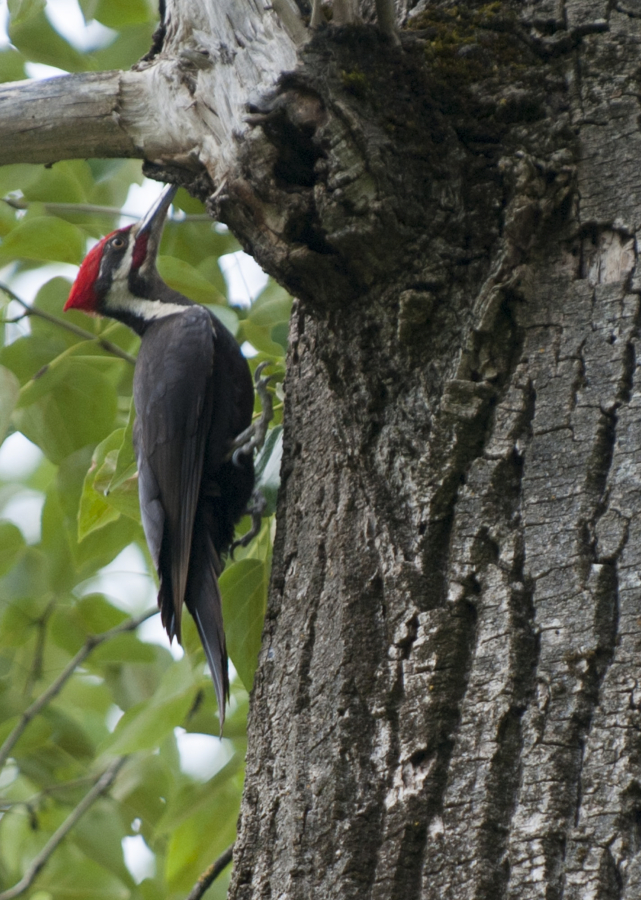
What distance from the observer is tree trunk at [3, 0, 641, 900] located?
3.51 feet

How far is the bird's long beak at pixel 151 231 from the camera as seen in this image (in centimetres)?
290

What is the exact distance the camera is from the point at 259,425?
7.84 ft

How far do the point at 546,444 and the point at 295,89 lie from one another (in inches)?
23.7

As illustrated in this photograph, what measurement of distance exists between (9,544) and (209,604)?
0.61 m

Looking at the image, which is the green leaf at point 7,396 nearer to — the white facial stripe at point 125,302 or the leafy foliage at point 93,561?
the leafy foliage at point 93,561

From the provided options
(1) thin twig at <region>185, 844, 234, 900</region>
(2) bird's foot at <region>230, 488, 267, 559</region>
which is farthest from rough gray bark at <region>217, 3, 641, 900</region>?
(1) thin twig at <region>185, 844, 234, 900</region>

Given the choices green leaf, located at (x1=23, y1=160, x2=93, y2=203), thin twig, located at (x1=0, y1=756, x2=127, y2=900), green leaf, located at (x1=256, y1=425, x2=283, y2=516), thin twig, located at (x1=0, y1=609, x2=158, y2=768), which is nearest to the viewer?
green leaf, located at (x1=256, y1=425, x2=283, y2=516)

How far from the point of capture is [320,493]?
59.7 inches

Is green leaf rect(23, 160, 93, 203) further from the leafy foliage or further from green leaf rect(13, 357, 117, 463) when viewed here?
green leaf rect(13, 357, 117, 463)

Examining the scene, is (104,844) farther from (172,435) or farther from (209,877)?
(172,435)

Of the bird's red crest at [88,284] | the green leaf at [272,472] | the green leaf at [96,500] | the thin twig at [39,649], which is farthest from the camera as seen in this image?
the bird's red crest at [88,284]

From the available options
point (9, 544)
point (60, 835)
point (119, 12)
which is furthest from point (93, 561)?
point (119, 12)

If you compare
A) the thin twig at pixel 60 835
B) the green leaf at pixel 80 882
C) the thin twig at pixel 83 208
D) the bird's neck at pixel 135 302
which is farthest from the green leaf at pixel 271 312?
the green leaf at pixel 80 882

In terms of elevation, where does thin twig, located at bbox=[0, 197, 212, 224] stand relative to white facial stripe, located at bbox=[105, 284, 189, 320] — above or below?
below
